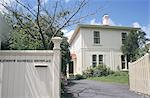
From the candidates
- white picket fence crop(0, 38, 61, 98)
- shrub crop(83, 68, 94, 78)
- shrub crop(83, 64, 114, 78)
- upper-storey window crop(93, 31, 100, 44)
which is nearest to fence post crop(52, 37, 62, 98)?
white picket fence crop(0, 38, 61, 98)

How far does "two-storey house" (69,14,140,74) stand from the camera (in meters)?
26.6

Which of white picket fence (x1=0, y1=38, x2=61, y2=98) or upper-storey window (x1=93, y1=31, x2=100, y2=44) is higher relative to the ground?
upper-storey window (x1=93, y1=31, x2=100, y2=44)

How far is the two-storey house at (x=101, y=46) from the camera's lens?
26.6 m

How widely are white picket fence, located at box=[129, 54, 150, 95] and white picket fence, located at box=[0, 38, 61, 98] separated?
16.3ft

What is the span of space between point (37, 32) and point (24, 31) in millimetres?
757

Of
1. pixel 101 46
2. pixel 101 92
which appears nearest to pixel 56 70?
pixel 101 92

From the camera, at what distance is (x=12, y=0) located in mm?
12422

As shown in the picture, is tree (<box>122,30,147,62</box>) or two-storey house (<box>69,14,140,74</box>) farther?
two-storey house (<box>69,14,140,74</box>)

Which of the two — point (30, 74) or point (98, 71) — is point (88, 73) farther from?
point (30, 74)

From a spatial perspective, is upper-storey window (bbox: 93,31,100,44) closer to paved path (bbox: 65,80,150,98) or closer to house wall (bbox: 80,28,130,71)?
house wall (bbox: 80,28,130,71)

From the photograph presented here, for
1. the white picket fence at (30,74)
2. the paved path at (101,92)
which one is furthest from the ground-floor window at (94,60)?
the white picket fence at (30,74)

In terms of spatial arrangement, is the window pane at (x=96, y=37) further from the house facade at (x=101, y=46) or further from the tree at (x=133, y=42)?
the tree at (x=133, y=42)

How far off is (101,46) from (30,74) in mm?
19242

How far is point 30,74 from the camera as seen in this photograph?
27.0ft
